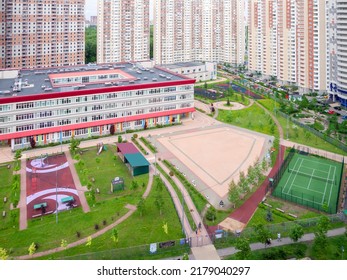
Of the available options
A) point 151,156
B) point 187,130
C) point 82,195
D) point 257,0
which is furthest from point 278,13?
point 82,195

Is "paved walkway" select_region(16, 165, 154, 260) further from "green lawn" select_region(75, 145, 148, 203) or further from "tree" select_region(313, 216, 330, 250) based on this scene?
"tree" select_region(313, 216, 330, 250)

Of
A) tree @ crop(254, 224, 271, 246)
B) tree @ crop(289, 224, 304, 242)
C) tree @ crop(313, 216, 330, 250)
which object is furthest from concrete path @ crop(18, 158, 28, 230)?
tree @ crop(313, 216, 330, 250)

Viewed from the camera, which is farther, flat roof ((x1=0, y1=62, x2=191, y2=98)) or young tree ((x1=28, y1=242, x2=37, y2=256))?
flat roof ((x1=0, y1=62, x2=191, y2=98))

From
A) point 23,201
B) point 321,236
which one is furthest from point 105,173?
point 321,236

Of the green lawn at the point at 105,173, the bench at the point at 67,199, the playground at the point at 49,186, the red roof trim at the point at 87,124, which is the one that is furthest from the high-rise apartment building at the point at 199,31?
the bench at the point at 67,199

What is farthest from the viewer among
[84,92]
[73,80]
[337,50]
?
[337,50]

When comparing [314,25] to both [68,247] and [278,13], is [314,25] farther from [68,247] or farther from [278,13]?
[68,247]

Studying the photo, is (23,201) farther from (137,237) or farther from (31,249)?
(137,237)

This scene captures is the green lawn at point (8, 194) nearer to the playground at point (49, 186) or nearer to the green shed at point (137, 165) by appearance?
the playground at point (49, 186)
